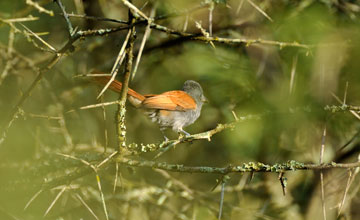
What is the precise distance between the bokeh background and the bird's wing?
0.69 m

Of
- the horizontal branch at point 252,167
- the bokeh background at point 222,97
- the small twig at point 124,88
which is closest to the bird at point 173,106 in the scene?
the bokeh background at point 222,97

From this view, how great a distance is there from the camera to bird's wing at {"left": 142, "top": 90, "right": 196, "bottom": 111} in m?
4.73

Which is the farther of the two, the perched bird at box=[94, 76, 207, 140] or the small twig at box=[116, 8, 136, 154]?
the perched bird at box=[94, 76, 207, 140]

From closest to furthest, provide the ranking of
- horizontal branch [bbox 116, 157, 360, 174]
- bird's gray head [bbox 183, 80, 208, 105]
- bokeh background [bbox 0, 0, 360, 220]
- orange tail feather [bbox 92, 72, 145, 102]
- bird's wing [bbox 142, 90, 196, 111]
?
horizontal branch [bbox 116, 157, 360, 174]
orange tail feather [bbox 92, 72, 145, 102]
bird's wing [bbox 142, 90, 196, 111]
bird's gray head [bbox 183, 80, 208, 105]
bokeh background [bbox 0, 0, 360, 220]

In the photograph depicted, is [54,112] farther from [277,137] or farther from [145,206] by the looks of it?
[277,137]

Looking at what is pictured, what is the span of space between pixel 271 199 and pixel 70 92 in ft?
10.3

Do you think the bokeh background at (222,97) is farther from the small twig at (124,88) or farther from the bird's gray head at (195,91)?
the small twig at (124,88)

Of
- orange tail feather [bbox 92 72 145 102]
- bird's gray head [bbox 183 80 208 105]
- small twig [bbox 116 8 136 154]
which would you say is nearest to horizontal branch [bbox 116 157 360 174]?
small twig [bbox 116 8 136 154]

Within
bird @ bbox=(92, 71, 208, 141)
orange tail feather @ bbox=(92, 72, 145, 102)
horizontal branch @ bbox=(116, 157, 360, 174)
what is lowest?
horizontal branch @ bbox=(116, 157, 360, 174)

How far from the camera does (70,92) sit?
6.10 m

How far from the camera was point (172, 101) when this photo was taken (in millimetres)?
5012

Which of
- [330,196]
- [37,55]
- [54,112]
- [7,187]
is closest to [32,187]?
[7,187]

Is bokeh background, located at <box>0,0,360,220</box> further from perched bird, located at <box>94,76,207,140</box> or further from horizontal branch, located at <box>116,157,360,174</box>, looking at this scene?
horizontal branch, located at <box>116,157,360,174</box>

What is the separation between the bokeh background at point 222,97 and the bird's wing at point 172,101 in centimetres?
69
